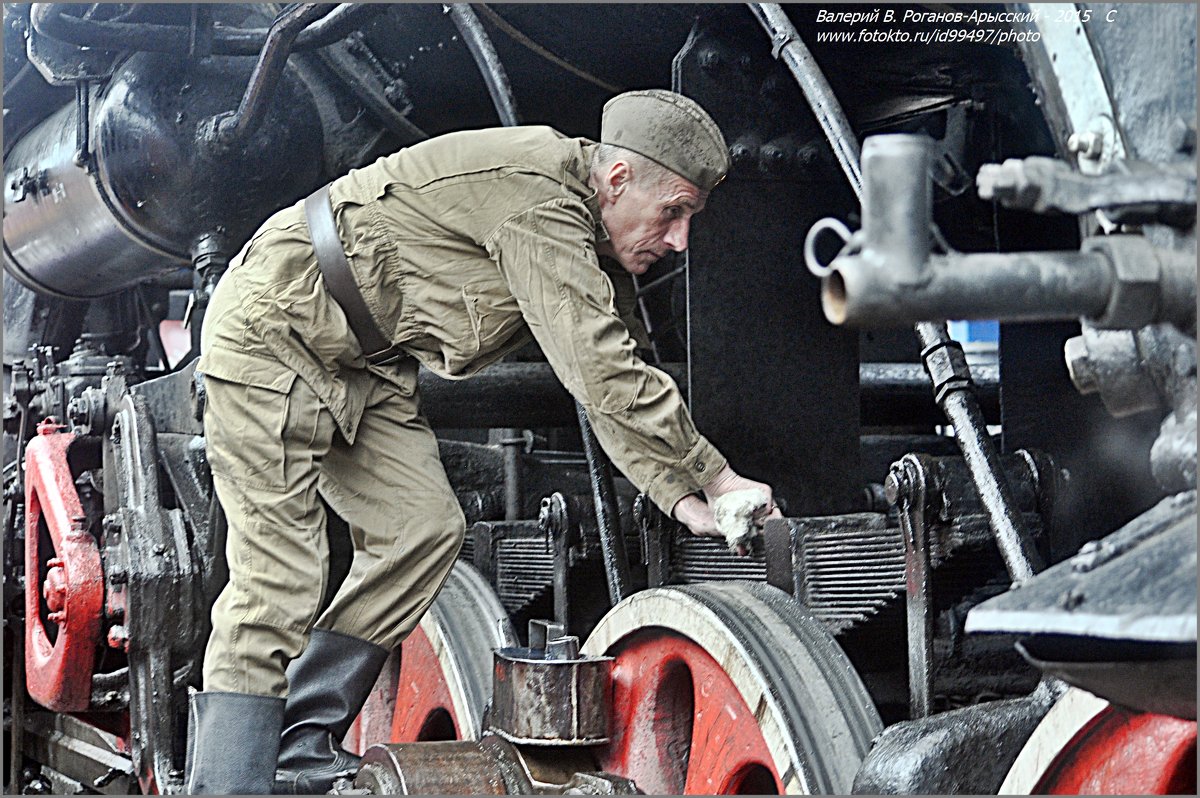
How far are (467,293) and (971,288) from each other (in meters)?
1.38

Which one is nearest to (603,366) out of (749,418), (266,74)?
(749,418)

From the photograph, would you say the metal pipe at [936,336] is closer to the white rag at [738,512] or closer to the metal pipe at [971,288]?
the white rag at [738,512]

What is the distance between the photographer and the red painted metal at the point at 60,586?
11.3 ft

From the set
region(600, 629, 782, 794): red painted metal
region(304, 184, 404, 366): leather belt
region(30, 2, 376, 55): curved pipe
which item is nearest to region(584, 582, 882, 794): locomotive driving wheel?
region(600, 629, 782, 794): red painted metal

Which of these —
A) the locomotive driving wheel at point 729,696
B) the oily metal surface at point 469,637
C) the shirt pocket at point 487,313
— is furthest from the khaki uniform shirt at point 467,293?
the oily metal surface at point 469,637

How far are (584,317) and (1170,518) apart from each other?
1092 mm

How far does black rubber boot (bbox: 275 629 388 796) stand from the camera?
8.27 ft

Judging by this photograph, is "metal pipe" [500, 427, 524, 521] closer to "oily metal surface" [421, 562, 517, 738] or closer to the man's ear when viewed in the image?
"oily metal surface" [421, 562, 517, 738]

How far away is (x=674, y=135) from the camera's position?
2.19 metres

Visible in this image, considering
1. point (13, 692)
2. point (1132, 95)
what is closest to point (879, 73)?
point (1132, 95)

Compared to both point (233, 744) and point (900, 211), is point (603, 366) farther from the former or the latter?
point (900, 211)

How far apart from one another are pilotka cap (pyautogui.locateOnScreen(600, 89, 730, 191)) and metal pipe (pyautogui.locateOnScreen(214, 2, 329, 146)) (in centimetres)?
109

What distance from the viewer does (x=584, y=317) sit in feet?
6.84

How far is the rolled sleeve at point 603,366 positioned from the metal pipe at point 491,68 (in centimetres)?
61
